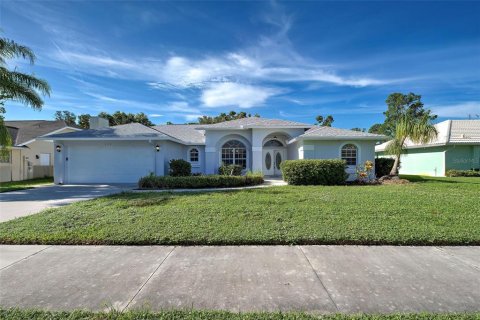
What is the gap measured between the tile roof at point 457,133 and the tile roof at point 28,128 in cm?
3196

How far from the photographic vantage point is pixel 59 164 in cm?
1633

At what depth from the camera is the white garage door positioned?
16109 millimetres

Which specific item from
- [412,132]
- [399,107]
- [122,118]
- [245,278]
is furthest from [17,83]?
[399,107]

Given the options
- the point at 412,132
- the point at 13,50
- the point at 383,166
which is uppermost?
the point at 13,50

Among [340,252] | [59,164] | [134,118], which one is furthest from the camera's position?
[134,118]

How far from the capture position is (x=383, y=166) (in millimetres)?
18438

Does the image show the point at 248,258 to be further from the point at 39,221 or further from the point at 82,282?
the point at 39,221

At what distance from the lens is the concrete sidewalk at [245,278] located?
3008mm

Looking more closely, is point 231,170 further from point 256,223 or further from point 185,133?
point 256,223

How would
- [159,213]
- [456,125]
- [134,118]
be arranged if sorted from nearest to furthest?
[159,213], [456,125], [134,118]

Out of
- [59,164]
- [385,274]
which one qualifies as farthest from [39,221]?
[59,164]

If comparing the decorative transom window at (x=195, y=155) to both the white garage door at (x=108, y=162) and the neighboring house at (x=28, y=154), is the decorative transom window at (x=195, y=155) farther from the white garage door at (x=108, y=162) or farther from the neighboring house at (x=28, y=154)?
the neighboring house at (x=28, y=154)

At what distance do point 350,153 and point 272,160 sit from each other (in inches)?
235

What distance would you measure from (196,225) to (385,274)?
12.8 feet
